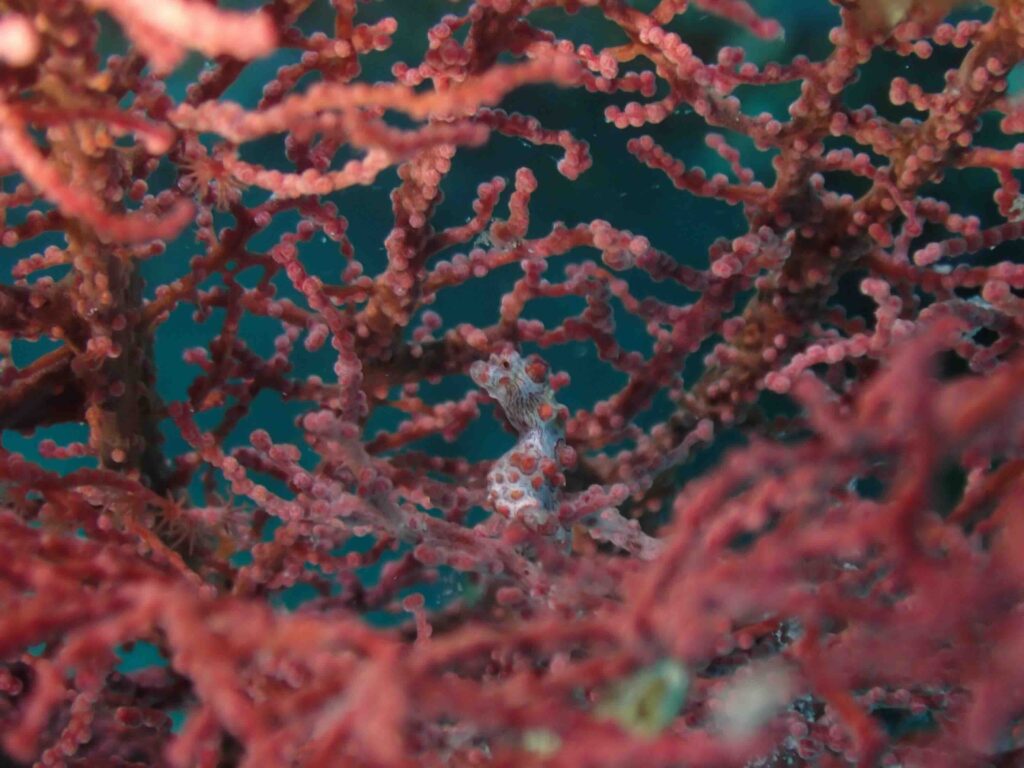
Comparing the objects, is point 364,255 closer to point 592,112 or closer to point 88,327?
point 592,112

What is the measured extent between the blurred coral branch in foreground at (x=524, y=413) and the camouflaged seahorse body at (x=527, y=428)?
12 millimetres

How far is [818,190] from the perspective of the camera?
2.46 metres

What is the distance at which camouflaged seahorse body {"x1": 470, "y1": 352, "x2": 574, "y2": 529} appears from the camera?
7.44 ft

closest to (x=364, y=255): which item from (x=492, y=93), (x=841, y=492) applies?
(x=841, y=492)

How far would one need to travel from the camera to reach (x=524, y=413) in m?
2.46

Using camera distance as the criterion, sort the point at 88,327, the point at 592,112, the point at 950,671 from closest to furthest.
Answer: the point at 950,671, the point at 88,327, the point at 592,112

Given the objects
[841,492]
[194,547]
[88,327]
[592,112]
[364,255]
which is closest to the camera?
[88,327]

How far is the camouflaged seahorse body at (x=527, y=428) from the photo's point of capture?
2268 millimetres

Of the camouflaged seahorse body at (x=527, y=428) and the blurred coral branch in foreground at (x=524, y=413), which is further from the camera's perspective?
the camouflaged seahorse body at (x=527, y=428)

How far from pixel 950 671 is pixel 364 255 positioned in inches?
112

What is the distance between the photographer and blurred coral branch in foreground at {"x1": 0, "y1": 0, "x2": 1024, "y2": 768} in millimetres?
972

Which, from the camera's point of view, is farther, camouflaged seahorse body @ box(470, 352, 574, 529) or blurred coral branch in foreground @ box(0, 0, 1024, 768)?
camouflaged seahorse body @ box(470, 352, 574, 529)

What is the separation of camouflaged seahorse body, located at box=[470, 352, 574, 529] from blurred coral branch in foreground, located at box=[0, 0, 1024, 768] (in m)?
0.01

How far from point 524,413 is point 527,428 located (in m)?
0.05
